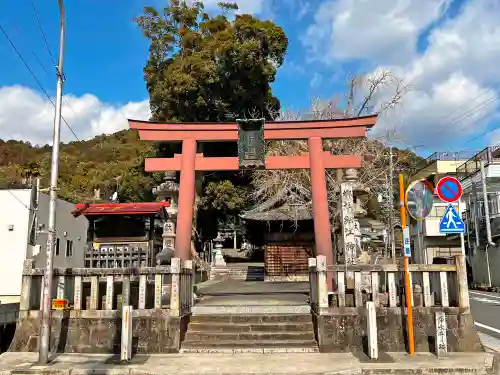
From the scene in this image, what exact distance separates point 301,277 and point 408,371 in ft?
52.8

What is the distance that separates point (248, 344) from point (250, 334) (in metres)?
0.37

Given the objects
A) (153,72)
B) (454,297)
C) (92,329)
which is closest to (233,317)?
(92,329)

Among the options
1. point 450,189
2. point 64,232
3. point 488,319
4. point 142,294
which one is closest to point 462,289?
point 450,189

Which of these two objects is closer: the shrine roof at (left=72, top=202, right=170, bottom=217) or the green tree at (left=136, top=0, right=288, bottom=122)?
the shrine roof at (left=72, top=202, right=170, bottom=217)

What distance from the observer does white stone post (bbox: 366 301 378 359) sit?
8914 mm

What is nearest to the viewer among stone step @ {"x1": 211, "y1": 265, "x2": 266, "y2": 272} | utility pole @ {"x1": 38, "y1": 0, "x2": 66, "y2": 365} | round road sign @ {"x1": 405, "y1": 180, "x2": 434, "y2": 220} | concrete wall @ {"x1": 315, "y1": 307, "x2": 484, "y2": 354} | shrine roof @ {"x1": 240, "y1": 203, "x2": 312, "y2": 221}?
utility pole @ {"x1": 38, "y1": 0, "x2": 66, "y2": 365}

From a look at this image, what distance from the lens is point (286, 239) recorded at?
81.9 ft

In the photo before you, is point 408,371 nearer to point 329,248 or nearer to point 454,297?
point 454,297

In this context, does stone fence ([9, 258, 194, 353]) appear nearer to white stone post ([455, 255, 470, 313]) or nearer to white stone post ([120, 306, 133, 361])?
white stone post ([120, 306, 133, 361])

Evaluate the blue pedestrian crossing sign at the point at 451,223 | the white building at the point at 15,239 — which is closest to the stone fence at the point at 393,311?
the blue pedestrian crossing sign at the point at 451,223

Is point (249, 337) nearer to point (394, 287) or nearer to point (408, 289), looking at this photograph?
point (394, 287)

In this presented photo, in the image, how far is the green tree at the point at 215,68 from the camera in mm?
34000

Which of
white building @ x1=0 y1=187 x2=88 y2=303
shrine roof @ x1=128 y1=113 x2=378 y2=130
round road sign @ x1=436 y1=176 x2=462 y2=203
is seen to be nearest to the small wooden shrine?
shrine roof @ x1=128 y1=113 x2=378 y2=130

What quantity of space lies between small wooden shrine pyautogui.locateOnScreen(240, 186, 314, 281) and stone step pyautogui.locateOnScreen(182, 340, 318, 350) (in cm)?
1390
